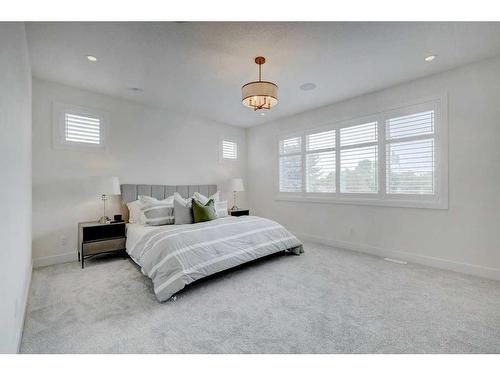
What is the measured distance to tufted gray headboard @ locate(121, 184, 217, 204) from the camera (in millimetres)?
4008

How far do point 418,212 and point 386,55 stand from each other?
2231mm

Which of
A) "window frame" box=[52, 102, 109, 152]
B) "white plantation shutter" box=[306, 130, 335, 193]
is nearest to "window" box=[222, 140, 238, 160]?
"white plantation shutter" box=[306, 130, 335, 193]

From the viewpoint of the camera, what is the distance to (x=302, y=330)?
186cm

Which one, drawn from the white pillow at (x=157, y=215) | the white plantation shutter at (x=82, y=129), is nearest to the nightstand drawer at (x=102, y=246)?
the white pillow at (x=157, y=215)

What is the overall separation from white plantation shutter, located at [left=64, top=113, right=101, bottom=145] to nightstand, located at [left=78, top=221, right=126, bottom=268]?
1.33m

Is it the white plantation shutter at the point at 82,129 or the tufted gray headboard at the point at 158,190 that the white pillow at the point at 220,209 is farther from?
the white plantation shutter at the point at 82,129

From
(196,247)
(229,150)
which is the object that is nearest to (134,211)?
(196,247)

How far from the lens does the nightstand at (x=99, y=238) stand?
3.28 metres

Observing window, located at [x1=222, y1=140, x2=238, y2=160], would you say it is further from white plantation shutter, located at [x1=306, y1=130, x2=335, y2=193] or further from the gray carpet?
the gray carpet

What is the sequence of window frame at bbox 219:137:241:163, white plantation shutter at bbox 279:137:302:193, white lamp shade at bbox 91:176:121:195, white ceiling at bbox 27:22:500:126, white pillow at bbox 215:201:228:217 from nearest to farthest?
white ceiling at bbox 27:22:500:126 → white lamp shade at bbox 91:176:121:195 → white pillow at bbox 215:201:228:217 → white plantation shutter at bbox 279:137:302:193 → window frame at bbox 219:137:241:163

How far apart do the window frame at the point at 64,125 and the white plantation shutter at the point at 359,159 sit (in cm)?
418

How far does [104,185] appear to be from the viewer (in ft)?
11.3
